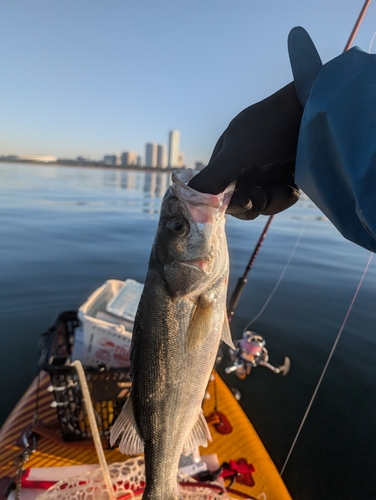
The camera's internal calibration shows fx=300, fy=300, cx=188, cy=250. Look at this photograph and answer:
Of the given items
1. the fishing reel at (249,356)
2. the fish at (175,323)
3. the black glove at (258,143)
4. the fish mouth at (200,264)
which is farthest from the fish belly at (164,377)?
the fishing reel at (249,356)

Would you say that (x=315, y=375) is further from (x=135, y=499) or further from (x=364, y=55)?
(x=364, y=55)

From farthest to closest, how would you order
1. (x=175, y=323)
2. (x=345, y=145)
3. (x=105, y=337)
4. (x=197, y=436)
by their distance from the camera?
(x=105, y=337) → (x=197, y=436) → (x=175, y=323) → (x=345, y=145)

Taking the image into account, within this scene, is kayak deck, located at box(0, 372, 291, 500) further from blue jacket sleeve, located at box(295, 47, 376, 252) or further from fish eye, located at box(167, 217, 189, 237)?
blue jacket sleeve, located at box(295, 47, 376, 252)

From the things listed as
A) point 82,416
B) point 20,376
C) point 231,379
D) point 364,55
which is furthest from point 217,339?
point 20,376

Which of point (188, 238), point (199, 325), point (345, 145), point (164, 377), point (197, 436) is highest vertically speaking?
point (345, 145)

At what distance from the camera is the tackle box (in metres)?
2.66

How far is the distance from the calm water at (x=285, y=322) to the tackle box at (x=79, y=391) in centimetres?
165

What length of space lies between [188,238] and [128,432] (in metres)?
1.29

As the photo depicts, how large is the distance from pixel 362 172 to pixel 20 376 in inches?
203

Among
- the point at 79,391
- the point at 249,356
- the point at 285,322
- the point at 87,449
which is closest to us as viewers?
the point at 79,391

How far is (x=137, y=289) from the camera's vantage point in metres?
4.07

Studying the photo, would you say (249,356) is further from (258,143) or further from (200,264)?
(258,143)

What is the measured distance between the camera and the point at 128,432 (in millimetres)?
1907

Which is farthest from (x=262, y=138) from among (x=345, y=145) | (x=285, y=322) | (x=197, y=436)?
(x=285, y=322)
